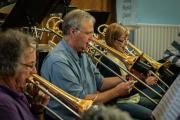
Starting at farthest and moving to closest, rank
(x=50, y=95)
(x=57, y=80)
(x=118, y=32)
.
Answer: (x=118, y=32) → (x=57, y=80) → (x=50, y=95)

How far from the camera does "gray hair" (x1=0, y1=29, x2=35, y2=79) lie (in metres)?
1.44

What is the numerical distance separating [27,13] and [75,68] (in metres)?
0.54

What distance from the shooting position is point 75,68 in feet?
7.01

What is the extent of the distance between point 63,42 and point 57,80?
28 cm

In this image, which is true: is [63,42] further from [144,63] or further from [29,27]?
[144,63]

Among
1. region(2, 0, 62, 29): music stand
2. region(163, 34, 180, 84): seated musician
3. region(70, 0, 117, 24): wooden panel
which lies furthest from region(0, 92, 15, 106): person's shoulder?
region(70, 0, 117, 24): wooden panel

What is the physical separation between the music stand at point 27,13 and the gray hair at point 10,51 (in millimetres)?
756

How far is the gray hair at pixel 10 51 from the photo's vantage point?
4.72 ft

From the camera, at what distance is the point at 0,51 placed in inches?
56.6

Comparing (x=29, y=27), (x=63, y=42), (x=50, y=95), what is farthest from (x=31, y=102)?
(x=29, y=27)

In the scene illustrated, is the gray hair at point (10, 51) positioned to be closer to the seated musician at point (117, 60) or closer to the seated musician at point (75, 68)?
the seated musician at point (75, 68)

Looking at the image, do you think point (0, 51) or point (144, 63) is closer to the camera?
point (0, 51)

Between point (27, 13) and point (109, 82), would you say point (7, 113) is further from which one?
point (109, 82)

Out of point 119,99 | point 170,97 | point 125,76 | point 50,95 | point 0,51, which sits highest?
point 0,51
